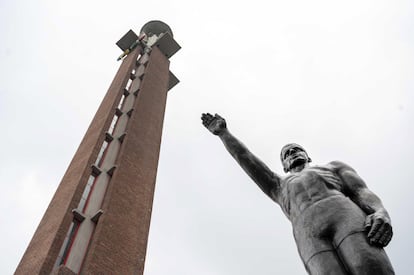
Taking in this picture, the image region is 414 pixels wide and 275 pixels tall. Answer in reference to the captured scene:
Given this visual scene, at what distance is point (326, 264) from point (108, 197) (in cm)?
1015

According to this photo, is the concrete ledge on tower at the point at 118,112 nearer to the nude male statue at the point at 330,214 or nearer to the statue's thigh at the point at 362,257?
the nude male statue at the point at 330,214

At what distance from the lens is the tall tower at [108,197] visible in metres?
9.89

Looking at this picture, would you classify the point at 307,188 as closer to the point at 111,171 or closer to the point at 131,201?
the point at 131,201

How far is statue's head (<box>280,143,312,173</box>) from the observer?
324cm

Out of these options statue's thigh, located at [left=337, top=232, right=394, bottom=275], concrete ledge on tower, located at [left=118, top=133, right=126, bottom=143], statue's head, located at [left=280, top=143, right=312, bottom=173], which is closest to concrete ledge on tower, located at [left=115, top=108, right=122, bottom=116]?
concrete ledge on tower, located at [left=118, top=133, right=126, bottom=143]

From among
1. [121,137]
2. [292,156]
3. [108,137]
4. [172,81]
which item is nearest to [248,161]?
[292,156]

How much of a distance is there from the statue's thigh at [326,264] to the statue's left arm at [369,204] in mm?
238

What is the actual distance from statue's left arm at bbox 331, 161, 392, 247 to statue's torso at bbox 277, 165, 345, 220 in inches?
2.5

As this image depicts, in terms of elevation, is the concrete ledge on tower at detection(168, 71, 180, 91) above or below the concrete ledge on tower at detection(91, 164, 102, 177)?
above

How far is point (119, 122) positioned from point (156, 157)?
9.07ft

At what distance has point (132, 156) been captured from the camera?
46.9 ft

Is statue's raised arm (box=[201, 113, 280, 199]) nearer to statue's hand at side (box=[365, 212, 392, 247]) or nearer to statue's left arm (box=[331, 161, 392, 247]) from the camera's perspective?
statue's left arm (box=[331, 161, 392, 247])

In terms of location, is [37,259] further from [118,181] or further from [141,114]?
[141,114]

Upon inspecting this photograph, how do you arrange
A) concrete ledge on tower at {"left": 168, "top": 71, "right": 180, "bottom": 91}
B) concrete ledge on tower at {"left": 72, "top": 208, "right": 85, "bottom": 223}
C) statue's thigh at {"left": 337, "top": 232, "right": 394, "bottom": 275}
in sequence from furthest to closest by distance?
concrete ledge on tower at {"left": 168, "top": 71, "right": 180, "bottom": 91} < concrete ledge on tower at {"left": 72, "top": 208, "right": 85, "bottom": 223} < statue's thigh at {"left": 337, "top": 232, "right": 394, "bottom": 275}
